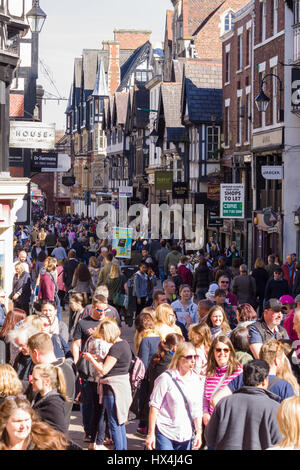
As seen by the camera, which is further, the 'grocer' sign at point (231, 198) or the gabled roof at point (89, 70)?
the gabled roof at point (89, 70)

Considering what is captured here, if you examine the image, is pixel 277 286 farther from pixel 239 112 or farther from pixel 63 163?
pixel 239 112

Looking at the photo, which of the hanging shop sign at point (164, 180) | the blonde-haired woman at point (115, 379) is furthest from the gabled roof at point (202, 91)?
the blonde-haired woman at point (115, 379)

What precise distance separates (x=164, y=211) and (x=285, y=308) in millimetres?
35750

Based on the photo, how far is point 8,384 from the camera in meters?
7.02

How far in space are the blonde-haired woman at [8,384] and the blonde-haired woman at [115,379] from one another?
5.85 feet

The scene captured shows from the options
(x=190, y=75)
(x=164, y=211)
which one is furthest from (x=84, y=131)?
(x=190, y=75)

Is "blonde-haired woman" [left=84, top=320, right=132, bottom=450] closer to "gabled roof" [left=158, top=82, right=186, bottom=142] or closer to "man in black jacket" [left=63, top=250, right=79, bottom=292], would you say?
"man in black jacket" [left=63, top=250, right=79, bottom=292]

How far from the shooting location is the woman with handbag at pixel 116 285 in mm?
17344

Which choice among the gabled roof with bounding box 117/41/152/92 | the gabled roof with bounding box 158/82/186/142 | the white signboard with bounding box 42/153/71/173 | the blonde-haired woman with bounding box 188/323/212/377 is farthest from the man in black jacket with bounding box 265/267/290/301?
the gabled roof with bounding box 117/41/152/92

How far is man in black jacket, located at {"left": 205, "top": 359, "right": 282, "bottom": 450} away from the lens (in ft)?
20.5

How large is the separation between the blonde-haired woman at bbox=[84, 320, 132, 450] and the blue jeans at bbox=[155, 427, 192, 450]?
3.84 ft

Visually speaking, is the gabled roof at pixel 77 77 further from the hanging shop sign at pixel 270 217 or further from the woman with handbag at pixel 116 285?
the woman with handbag at pixel 116 285

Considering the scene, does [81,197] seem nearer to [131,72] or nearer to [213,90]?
[131,72]
